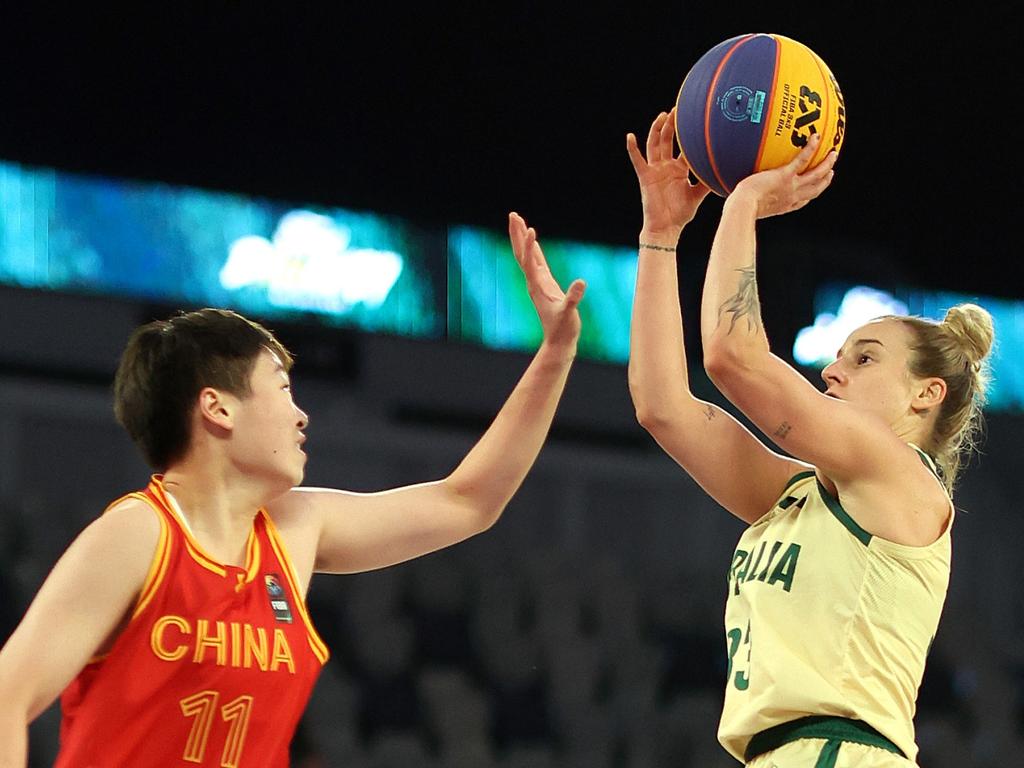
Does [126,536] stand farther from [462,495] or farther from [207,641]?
[462,495]

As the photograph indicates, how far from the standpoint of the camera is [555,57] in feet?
33.8

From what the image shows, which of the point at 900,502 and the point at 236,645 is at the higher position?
the point at 900,502

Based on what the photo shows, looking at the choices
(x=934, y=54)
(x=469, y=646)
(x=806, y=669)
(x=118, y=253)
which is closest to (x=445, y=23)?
(x=118, y=253)

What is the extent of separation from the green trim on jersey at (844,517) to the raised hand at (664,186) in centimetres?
61

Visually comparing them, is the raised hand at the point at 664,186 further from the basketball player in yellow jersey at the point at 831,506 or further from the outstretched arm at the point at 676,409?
the basketball player in yellow jersey at the point at 831,506

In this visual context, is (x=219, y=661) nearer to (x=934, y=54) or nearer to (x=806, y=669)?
(x=806, y=669)

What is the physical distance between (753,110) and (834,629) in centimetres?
102

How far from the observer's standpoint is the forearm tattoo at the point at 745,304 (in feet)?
8.93

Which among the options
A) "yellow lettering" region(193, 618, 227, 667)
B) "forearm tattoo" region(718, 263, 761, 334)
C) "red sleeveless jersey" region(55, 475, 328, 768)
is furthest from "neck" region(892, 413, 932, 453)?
"yellow lettering" region(193, 618, 227, 667)

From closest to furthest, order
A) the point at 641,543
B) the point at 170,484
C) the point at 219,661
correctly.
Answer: the point at 219,661 < the point at 170,484 < the point at 641,543

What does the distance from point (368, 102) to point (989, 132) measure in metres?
4.44

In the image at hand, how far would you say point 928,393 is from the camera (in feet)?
9.37

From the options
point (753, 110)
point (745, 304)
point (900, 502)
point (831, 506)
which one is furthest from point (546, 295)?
point (900, 502)

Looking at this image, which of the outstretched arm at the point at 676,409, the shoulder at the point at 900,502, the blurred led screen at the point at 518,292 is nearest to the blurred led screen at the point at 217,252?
the blurred led screen at the point at 518,292
